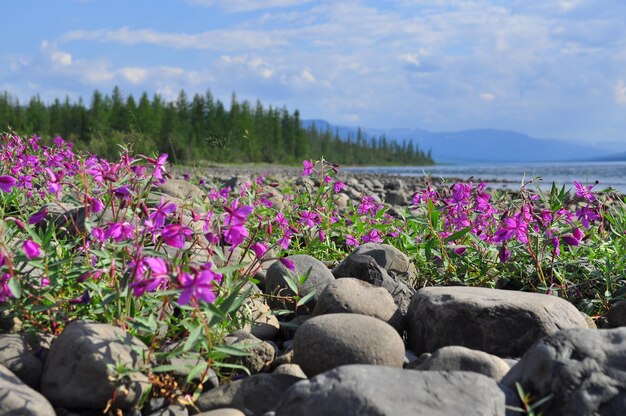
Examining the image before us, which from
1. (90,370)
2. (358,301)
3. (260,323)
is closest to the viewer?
(90,370)

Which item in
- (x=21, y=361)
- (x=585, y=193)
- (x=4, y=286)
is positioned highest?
(x=585, y=193)

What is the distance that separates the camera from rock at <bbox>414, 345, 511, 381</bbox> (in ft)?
9.54

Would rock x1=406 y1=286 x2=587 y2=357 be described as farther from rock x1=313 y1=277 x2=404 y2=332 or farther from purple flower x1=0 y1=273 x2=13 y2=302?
purple flower x1=0 y1=273 x2=13 y2=302

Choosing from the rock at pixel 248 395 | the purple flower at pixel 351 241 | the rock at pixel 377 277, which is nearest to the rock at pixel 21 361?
the rock at pixel 248 395

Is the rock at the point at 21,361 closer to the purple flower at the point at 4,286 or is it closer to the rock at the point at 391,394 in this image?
the purple flower at the point at 4,286

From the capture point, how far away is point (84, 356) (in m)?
2.68

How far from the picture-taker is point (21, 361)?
285 centimetres

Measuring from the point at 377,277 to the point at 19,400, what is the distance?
2.55m

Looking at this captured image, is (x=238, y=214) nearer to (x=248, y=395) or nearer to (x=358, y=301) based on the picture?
(x=248, y=395)

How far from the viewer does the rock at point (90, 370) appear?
2.69m

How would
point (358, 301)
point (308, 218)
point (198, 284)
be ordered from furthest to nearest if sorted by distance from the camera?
point (308, 218) < point (358, 301) < point (198, 284)

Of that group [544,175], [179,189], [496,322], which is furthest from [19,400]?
[544,175]

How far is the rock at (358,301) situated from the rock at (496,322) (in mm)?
Result: 280

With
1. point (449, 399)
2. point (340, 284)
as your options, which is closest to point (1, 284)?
point (340, 284)
